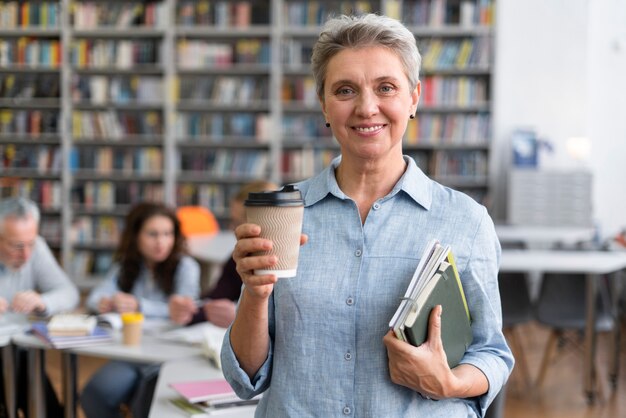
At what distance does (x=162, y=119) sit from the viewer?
7.84 metres

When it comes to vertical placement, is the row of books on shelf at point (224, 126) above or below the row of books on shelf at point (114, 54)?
below

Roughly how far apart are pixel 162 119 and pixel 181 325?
5.18 meters

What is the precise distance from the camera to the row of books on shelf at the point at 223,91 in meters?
7.71

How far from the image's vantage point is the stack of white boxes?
727cm

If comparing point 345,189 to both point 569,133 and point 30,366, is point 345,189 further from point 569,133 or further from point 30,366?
point 569,133

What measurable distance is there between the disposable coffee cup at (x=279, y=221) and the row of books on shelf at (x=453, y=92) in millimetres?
6493

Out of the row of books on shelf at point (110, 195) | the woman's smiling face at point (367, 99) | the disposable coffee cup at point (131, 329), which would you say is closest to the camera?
the woman's smiling face at point (367, 99)

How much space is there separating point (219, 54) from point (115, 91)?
1115 mm

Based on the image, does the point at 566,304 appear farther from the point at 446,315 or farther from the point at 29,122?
the point at 29,122

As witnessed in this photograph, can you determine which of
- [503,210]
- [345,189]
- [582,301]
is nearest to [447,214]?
[345,189]

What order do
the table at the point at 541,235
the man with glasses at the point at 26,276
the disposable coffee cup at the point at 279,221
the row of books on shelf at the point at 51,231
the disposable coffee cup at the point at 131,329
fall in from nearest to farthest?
the disposable coffee cup at the point at 279,221
the disposable coffee cup at the point at 131,329
the man with glasses at the point at 26,276
the table at the point at 541,235
the row of books on shelf at the point at 51,231

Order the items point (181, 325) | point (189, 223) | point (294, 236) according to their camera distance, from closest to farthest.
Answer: point (294, 236) → point (181, 325) → point (189, 223)

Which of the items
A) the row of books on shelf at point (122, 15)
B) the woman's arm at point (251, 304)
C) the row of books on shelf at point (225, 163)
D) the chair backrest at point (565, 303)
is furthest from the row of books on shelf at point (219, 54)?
the woman's arm at point (251, 304)

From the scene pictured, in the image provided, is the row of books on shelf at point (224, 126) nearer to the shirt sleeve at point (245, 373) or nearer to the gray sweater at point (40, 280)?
the gray sweater at point (40, 280)
